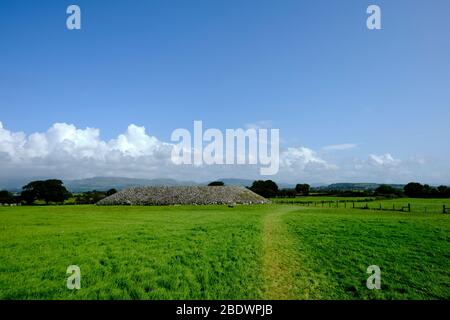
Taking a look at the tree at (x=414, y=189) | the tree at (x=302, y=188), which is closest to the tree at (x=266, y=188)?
the tree at (x=302, y=188)

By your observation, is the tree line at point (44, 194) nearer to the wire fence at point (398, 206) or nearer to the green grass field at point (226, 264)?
the wire fence at point (398, 206)

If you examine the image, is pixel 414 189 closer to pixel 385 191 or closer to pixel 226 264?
pixel 385 191

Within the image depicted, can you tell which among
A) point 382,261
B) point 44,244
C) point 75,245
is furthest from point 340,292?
point 44,244

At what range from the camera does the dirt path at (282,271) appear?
11867mm

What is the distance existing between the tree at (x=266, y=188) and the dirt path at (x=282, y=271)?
104 metres

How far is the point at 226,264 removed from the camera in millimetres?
15469

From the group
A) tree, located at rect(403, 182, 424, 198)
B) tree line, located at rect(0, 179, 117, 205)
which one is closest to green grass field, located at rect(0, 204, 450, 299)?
tree line, located at rect(0, 179, 117, 205)

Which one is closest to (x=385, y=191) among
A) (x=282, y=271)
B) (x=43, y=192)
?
(x=282, y=271)

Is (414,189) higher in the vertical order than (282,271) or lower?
lower

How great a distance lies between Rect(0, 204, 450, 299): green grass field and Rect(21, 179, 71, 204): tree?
81152 millimetres

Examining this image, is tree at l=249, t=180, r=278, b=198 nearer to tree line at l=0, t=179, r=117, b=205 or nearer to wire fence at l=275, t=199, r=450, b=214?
wire fence at l=275, t=199, r=450, b=214

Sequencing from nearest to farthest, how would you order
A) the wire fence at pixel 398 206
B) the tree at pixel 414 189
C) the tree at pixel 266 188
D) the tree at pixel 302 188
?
the wire fence at pixel 398 206
the tree at pixel 414 189
the tree at pixel 266 188
the tree at pixel 302 188

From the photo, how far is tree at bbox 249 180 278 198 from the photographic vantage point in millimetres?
125750

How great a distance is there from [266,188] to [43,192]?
81.6 metres
